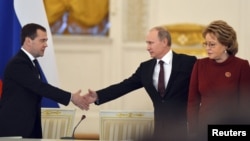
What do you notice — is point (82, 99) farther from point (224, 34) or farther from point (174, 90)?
point (224, 34)

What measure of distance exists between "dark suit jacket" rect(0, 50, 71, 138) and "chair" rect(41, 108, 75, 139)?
14cm

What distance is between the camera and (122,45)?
21.3 ft

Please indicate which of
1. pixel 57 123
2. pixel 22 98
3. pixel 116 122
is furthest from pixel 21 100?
pixel 116 122

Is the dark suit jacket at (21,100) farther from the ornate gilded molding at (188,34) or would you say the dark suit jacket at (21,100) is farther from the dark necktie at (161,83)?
the ornate gilded molding at (188,34)

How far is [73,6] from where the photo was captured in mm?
6566

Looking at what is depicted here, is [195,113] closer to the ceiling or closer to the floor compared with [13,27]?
closer to the floor

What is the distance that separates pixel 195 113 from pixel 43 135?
110 cm

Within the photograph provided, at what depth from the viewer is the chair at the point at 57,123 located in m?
3.20

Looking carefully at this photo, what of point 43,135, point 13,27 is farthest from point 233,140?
point 13,27

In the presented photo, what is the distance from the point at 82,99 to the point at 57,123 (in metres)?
0.49

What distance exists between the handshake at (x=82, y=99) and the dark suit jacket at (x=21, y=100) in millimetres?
414

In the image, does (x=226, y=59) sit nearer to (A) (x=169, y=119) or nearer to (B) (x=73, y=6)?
(A) (x=169, y=119)

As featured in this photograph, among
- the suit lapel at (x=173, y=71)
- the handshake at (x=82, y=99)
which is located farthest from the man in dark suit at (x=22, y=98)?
the suit lapel at (x=173, y=71)

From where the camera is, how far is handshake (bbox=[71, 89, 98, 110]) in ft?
11.8
